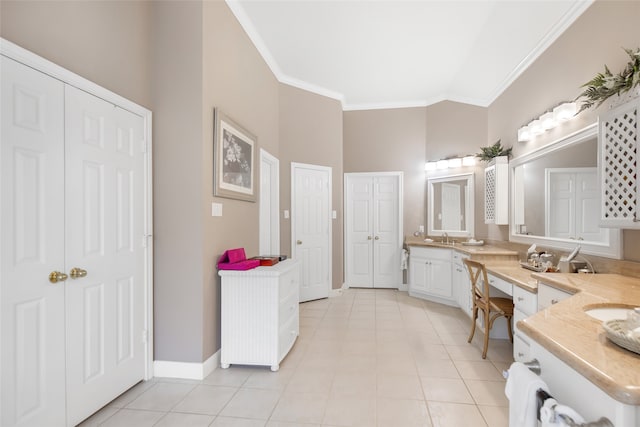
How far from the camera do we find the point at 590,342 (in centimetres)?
83

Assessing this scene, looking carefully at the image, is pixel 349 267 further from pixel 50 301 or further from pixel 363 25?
pixel 50 301

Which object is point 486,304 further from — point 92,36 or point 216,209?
point 92,36

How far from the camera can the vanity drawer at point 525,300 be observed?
6.73ft

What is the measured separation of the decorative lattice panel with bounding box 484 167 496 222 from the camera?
12.5 ft

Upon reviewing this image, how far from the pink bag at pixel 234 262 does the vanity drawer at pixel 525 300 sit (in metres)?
2.09

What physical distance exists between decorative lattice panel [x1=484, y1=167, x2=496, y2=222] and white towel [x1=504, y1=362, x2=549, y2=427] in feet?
11.0

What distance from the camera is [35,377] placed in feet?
5.02

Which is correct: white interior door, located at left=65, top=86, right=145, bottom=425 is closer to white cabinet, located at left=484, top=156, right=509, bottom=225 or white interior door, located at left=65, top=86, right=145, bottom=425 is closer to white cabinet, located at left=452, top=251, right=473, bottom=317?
white cabinet, located at left=452, top=251, right=473, bottom=317

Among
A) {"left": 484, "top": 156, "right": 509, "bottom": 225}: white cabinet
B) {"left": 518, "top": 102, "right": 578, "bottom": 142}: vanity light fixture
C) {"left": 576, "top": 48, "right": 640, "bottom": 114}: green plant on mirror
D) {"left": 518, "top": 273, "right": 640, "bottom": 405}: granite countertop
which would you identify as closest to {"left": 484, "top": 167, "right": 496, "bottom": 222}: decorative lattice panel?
{"left": 484, "top": 156, "right": 509, "bottom": 225}: white cabinet

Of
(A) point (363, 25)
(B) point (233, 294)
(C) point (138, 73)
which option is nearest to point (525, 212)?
(A) point (363, 25)

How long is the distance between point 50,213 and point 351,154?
4.41m

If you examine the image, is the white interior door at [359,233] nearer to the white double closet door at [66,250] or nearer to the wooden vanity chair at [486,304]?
the wooden vanity chair at [486,304]

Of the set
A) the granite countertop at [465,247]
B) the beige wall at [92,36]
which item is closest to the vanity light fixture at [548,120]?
the granite countertop at [465,247]

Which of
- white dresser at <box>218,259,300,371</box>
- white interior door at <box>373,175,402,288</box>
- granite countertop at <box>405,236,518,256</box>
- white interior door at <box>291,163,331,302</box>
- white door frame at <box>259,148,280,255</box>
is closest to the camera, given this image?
white dresser at <box>218,259,300,371</box>
